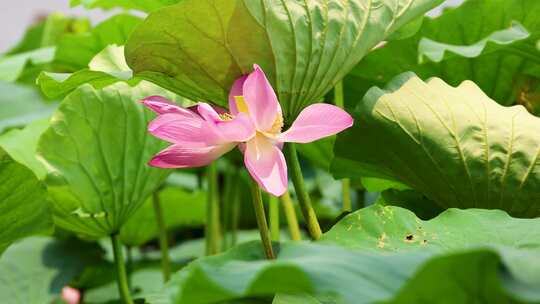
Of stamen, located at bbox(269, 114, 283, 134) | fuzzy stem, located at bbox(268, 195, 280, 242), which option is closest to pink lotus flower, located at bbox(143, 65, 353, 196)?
stamen, located at bbox(269, 114, 283, 134)

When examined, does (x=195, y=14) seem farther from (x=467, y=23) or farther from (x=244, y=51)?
(x=467, y=23)

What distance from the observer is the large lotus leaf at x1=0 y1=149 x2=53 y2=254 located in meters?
0.91

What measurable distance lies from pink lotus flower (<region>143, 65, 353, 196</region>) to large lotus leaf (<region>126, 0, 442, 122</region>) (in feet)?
0.20

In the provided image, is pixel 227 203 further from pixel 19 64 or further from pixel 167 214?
pixel 19 64

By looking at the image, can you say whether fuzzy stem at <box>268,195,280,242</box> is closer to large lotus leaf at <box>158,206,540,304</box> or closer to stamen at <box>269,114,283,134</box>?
stamen at <box>269,114,283,134</box>

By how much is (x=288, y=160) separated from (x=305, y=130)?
88 mm

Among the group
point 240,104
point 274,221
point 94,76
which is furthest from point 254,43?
point 274,221

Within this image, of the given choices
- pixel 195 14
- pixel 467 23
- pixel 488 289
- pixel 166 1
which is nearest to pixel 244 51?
pixel 195 14

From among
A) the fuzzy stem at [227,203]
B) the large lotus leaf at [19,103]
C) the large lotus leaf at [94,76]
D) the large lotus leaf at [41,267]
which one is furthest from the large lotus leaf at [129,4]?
the large lotus leaf at [19,103]

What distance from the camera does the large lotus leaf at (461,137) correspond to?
2.59 feet

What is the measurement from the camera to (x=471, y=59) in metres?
1.01

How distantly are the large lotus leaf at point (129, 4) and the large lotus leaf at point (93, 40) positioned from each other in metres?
0.20

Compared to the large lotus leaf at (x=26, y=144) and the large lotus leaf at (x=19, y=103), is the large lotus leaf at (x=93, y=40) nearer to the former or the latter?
the large lotus leaf at (x=26, y=144)

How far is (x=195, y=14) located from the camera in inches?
27.2
